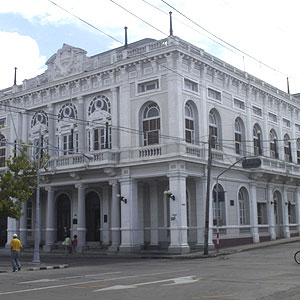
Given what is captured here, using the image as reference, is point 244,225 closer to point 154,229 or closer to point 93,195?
point 154,229

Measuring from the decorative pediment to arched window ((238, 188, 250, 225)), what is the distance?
15889mm

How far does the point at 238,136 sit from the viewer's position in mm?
37938

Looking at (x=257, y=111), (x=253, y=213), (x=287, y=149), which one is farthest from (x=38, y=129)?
(x=287, y=149)

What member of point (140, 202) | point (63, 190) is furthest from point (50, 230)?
point (140, 202)

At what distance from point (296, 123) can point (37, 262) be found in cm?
3047

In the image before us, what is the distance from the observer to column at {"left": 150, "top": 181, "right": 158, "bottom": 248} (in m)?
33.2

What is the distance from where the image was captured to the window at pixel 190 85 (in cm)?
3266

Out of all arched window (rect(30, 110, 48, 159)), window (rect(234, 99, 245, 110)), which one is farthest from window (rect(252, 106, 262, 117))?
arched window (rect(30, 110, 48, 159))

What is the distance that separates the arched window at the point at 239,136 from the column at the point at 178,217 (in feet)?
28.6

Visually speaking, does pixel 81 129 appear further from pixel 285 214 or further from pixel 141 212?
pixel 285 214

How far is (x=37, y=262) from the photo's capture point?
26.2 metres

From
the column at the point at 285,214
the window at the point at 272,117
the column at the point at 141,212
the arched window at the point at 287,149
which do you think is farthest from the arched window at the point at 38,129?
the arched window at the point at 287,149

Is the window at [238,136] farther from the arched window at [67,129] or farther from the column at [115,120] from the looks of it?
the arched window at [67,129]

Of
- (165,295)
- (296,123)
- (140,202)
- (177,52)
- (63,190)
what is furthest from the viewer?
(296,123)
